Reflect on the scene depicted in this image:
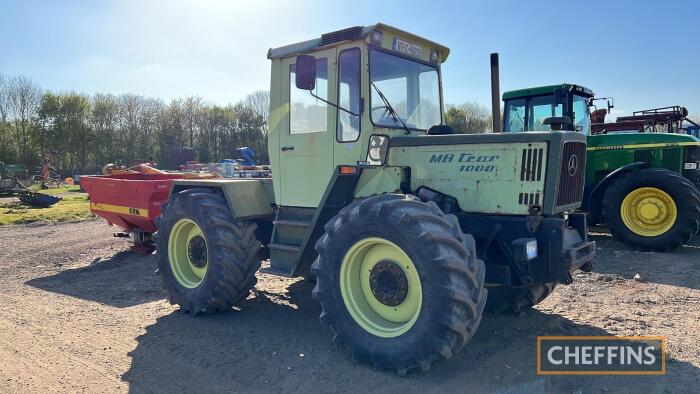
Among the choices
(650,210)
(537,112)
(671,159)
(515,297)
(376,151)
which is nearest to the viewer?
(376,151)

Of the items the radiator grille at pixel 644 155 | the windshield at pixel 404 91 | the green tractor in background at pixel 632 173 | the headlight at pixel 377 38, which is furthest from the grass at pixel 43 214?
the radiator grille at pixel 644 155

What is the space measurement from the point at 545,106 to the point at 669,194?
3039 mm

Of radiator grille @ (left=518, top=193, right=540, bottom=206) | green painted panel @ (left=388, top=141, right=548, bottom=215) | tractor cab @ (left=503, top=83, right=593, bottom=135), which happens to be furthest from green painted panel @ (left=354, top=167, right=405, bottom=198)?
tractor cab @ (left=503, top=83, right=593, bottom=135)

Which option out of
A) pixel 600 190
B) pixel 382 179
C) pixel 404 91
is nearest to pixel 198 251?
pixel 382 179

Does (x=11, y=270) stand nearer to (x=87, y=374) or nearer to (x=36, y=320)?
(x=36, y=320)

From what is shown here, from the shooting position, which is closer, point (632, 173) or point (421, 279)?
point (421, 279)

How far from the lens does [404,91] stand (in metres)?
5.11

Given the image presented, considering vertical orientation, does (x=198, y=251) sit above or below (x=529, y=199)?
below

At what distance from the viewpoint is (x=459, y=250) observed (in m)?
3.59

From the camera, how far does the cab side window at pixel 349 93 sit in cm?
472

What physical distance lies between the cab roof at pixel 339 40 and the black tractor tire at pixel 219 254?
1744 mm

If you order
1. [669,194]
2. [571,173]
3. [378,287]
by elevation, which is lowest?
[378,287]

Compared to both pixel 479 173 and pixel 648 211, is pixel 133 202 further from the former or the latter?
pixel 648 211

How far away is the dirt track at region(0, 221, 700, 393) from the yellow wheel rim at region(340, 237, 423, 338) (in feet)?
1.29
